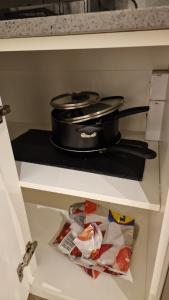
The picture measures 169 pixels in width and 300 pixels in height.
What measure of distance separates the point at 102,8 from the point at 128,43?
27 cm

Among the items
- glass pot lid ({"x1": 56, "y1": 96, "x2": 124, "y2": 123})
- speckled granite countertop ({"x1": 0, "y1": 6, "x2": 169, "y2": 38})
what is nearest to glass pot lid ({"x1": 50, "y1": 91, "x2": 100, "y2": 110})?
glass pot lid ({"x1": 56, "y1": 96, "x2": 124, "y2": 123})

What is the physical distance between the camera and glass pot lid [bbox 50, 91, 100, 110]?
0.65 metres

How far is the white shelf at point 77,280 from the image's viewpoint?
745mm

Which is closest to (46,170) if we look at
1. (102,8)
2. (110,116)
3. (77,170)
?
(77,170)

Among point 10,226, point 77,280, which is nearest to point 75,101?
point 10,226

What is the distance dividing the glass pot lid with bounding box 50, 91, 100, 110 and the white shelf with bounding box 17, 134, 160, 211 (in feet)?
0.68

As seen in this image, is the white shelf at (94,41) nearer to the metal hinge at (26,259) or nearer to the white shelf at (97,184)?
the white shelf at (97,184)

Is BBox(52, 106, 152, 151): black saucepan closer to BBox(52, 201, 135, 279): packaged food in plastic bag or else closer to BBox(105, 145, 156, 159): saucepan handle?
BBox(105, 145, 156, 159): saucepan handle

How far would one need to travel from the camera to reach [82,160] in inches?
27.9

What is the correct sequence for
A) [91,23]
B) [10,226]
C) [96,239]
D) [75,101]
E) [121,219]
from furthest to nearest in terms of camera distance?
[121,219] < [96,239] < [75,101] < [10,226] < [91,23]

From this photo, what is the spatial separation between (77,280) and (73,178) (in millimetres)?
435

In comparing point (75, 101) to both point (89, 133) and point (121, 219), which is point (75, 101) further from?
point (121, 219)

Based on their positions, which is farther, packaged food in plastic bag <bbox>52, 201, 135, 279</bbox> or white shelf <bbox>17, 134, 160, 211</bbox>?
packaged food in plastic bag <bbox>52, 201, 135, 279</bbox>

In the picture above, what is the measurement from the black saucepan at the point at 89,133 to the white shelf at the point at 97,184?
0.09m
